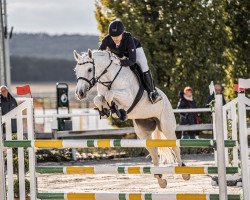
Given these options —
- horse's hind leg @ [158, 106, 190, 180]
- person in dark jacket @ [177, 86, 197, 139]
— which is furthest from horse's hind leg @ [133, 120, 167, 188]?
person in dark jacket @ [177, 86, 197, 139]

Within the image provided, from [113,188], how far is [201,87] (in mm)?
7381

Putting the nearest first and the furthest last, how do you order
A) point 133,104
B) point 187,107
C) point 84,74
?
point 84,74 → point 133,104 → point 187,107

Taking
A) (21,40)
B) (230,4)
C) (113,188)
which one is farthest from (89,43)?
(113,188)

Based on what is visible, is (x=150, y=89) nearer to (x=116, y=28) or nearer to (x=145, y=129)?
(x=145, y=129)

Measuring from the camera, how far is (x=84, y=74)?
848cm

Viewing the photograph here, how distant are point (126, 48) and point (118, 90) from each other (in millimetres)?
558

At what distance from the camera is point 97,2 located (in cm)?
1766

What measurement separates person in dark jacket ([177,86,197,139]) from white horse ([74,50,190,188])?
5.33 metres

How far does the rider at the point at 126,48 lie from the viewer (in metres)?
8.93

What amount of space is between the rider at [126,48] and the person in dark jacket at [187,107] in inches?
223

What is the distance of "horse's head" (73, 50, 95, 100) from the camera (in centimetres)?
835

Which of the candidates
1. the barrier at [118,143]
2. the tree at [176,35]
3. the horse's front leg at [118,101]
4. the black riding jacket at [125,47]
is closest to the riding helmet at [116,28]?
the black riding jacket at [125,47]

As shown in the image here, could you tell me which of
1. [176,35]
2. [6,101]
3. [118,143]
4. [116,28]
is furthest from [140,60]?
[176,35]

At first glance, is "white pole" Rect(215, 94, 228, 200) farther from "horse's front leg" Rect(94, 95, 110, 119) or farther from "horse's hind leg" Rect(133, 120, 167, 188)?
"horse's hind leg" Rect(133, 120, 167, 188)
